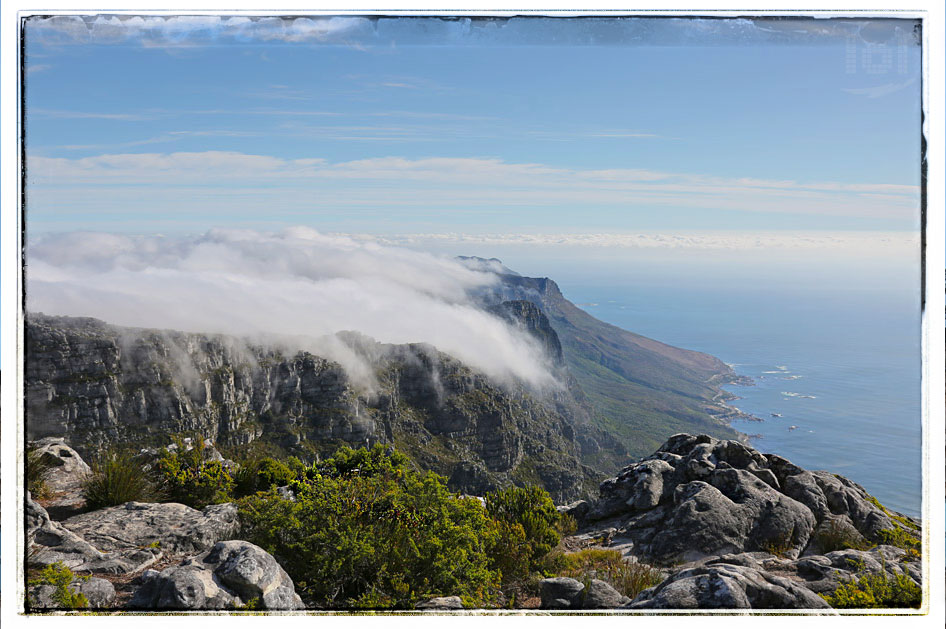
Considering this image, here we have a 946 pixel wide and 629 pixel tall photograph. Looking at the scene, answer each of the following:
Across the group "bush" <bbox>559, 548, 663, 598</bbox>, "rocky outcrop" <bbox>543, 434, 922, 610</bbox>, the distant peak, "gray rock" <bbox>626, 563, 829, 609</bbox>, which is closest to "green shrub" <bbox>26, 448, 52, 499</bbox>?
"rocky outcrop" <bbox>543, 434, 922, 610</bbox>

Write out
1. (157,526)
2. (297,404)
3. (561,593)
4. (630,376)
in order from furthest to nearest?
(630,376) < (297,404) < (157,526) < (561,593)

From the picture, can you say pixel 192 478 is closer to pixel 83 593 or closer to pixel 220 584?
pixel 83 593

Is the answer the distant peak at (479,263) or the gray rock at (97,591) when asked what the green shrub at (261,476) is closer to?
the gray rock at (97,591)

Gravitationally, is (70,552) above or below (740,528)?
above

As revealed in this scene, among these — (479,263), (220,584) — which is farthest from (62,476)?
(479,263)

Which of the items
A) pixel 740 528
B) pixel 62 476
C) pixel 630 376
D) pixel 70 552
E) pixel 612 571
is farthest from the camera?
pixel 630 376

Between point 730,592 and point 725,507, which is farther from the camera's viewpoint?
point 725,507

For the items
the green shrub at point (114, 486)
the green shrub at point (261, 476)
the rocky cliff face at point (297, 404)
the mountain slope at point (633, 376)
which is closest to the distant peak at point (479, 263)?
the mountain slope at point (633, 376)

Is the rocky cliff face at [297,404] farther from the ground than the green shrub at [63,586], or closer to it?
closer to it
